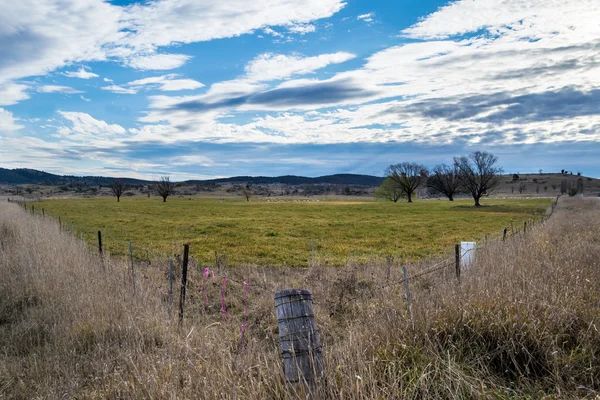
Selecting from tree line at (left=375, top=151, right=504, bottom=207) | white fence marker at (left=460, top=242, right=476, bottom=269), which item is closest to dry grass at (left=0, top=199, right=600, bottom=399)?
white fence marker at (left=460, top=242, right=476, bottom=269)

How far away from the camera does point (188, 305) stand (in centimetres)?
966

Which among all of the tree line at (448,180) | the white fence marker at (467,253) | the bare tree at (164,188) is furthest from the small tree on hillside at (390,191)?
the white fence marker at (467,253)

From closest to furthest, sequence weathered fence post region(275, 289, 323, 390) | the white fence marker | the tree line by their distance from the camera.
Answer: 1. weathered fence post region(275, 289, 323, 390)
2. the white fence marker
3. the tree line

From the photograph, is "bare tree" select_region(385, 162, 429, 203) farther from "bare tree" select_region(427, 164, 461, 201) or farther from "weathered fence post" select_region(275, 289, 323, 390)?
"weathered fence post" select_region(275, 289, 323, 390)

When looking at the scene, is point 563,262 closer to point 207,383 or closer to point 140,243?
point 207,383

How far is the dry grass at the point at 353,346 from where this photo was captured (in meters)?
4.21

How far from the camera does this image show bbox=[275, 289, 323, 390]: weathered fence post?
12.7 feet

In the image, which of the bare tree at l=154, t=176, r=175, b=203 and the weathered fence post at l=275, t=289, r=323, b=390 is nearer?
the weathered fence post at l=275, t=289, r=323, b=390

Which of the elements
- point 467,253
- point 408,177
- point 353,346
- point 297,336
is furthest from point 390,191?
point 297,336

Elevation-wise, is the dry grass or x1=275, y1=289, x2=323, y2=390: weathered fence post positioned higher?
x1=275, y1=289, x2=323, y2=390: weathered fence post

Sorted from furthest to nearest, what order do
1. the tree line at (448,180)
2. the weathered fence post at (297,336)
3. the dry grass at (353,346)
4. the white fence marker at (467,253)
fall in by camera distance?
the tree line at (448,180), the white fence marker at (467,253), the dry grass at (353,346), the weathered fence post at (297,336)

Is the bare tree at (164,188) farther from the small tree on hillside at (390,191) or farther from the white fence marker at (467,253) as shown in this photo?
the white fence marker at (467,253)

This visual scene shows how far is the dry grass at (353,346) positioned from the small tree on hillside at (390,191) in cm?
9422

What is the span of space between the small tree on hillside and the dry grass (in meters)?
94.2
